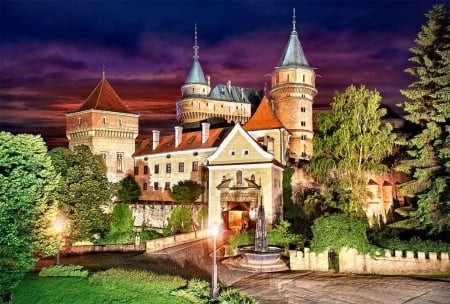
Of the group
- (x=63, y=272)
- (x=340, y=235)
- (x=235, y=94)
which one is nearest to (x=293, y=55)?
(x=235, y=94)

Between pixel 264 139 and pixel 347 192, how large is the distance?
482 inches

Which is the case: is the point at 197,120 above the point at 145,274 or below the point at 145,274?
above

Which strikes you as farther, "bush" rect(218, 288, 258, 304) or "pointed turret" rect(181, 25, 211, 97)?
"pointed turret" rect(181, 25, 211, 97)

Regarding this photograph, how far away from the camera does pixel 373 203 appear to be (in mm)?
34781

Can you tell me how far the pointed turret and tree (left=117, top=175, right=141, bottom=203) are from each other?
24.2 metres

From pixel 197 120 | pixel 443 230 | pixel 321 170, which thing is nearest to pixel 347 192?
pixel 321 170

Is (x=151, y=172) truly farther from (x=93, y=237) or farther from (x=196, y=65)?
(x=196, y=65)

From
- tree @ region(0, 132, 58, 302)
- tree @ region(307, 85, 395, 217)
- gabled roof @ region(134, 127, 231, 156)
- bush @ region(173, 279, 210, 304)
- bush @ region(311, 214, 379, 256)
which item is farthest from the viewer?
gabled roof @ region(134, 127, 231, 156)

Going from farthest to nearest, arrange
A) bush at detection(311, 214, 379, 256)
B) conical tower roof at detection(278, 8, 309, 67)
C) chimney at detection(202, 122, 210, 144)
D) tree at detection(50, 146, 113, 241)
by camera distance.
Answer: conical tower roof at detection(278, 8, 309, 67), chimney at detection(202, 122, 210, 144), tree at detection(50, 146, 113, 241), bush at detection(311, 214, 379, 256)

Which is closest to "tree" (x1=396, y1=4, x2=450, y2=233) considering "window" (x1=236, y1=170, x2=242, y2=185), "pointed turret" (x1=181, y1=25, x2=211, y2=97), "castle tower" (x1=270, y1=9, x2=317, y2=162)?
"window" (x1=236, y1=170, x2=242, y2=185)

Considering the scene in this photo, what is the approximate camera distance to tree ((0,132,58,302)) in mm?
14364

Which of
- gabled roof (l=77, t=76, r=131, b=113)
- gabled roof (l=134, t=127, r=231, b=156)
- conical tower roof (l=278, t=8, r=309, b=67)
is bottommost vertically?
gabled roof (l=134, t=127, r=231, b=156)

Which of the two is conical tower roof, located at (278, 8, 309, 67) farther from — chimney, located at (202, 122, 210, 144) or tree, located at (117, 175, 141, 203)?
tree, located at (117, 175, 141, 203)

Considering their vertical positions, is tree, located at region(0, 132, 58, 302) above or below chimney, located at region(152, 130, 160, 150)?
below
